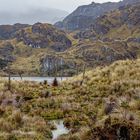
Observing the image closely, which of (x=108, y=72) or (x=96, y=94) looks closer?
(x=96, y=94)

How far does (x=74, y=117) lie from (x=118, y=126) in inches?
348

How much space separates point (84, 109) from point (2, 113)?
690cm

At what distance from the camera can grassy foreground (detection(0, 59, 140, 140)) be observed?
2205 centimetres

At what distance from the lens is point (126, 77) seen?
1870 inches

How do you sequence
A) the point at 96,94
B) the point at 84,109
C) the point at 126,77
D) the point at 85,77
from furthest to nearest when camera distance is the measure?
the point at 85,77 → the point at 126,77 → the point at 96,94 → the point at 84,109

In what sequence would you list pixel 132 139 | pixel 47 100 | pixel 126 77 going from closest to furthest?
pixel 132 139 < pixel 47 100 < pixel 126 77

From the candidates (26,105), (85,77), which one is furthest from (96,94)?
(85,77)

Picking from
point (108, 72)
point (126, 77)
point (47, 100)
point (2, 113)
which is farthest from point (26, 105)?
point (108, 72)

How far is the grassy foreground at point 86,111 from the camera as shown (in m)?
22.0

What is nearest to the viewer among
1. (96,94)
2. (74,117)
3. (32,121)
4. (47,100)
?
(32,121)

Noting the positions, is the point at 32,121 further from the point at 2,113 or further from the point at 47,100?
the point at 47,100

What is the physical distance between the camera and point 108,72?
5469 centimetres

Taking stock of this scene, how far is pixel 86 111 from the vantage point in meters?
33.6

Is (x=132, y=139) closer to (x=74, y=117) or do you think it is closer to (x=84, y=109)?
(x=74, y=117)
